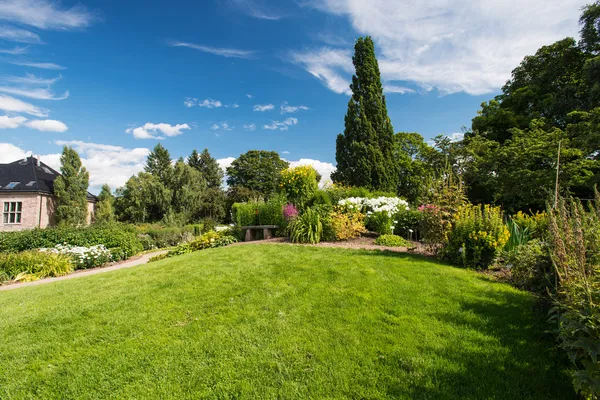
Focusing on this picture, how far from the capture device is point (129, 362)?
2.38 m

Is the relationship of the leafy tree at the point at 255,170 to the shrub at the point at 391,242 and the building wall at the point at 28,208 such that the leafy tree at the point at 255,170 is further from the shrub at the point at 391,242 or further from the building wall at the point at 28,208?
the shrub at the point at 391,242

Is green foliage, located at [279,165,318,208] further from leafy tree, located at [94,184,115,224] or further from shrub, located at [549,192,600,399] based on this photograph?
leafy tree, located at [94,184,115,224]

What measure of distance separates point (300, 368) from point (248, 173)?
121 ft

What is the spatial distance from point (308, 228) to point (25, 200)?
24.0 m

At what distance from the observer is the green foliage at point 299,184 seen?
31.5 feet

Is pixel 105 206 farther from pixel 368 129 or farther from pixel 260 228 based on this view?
pixel 368 129

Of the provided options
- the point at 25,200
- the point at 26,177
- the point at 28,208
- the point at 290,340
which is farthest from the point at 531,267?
the point at 26,177

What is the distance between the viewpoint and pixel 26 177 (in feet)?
69.8

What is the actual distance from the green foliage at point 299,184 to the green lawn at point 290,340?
551 cm

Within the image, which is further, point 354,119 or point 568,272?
point 354,119

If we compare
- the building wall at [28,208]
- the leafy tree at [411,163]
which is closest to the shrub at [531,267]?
the leafy tree at [411,163]

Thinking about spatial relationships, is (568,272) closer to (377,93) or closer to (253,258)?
A: (253,258)

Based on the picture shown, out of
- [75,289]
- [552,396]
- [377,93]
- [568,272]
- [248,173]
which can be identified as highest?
[377,93]

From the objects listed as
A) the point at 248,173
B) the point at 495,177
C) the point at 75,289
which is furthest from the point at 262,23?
the point at 248,173
